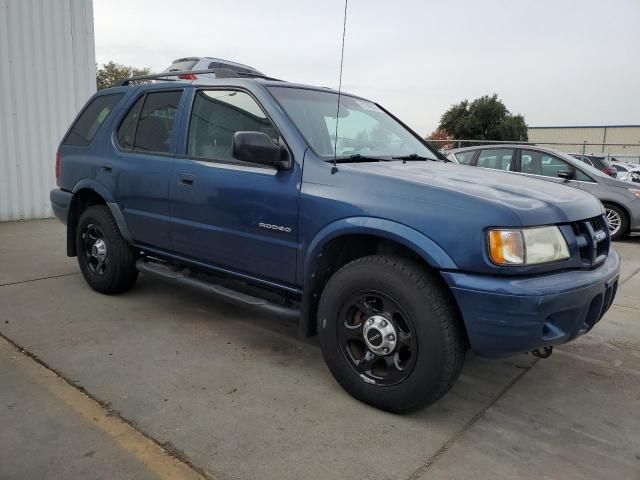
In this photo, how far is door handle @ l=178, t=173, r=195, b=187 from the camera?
3.71 meters

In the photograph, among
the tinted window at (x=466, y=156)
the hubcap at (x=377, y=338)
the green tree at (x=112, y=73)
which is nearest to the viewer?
the hubcap at (x=377, y=338)

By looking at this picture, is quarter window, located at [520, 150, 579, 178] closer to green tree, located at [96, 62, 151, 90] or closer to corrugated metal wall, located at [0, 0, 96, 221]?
corrugated metal wall, located at [0, 0, 96, 221]

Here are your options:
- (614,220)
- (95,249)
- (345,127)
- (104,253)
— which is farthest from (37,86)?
(614,220)

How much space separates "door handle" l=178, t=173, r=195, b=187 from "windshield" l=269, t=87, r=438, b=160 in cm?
83

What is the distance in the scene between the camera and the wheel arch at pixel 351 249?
8.56 ft

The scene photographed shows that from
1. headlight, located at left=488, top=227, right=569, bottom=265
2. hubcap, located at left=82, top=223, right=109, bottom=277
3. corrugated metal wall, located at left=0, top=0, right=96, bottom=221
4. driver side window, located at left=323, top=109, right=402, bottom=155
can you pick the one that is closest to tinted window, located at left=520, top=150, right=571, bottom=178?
driver side window, located at left=323, top=109, right=402, bottom=155

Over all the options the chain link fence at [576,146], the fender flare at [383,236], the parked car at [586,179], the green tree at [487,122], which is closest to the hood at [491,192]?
the fender flare at [383,236]

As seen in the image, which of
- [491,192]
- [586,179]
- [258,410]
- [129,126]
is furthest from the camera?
[586,179]

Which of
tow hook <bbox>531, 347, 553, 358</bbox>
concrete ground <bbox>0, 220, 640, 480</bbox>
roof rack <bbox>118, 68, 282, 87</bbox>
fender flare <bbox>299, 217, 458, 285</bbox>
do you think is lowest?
concrete ground <bbox>0, 220, 640, 480</bbox>

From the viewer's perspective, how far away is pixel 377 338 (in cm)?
280

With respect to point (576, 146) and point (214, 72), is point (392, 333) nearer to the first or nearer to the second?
point (214, 72)

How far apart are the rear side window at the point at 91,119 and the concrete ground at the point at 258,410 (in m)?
1.58

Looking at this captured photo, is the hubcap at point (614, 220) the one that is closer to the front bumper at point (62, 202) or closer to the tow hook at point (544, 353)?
the tow hook at point (544, 353)

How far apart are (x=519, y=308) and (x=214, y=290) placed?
209cm
